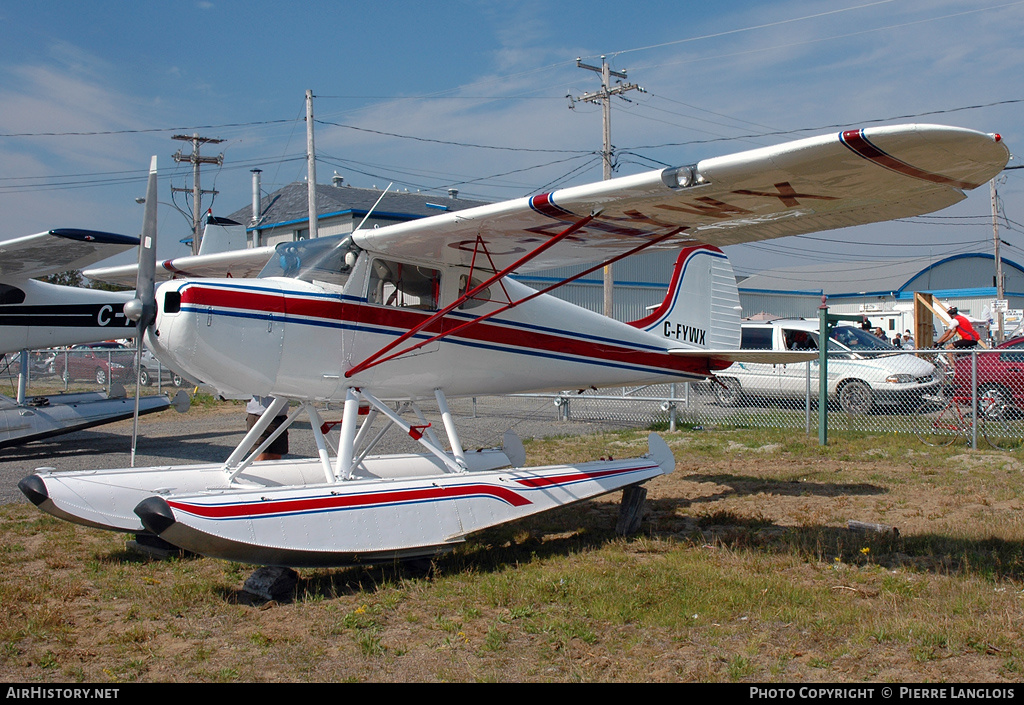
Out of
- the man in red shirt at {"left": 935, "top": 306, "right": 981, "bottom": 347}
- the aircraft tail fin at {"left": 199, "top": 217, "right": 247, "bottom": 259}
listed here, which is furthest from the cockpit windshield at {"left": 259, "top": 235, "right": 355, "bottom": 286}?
the man in red shirt at {"left": 935, "top": 306, "right": 981, "bottom": 347}

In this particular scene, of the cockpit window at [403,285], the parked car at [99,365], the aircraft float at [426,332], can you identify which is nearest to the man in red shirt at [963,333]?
the aircraft float at [426,332]

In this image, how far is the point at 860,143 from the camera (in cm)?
408

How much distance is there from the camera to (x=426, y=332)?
20.7 ft

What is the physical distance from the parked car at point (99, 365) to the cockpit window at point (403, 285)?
54.4 ft

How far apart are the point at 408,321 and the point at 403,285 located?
332mm

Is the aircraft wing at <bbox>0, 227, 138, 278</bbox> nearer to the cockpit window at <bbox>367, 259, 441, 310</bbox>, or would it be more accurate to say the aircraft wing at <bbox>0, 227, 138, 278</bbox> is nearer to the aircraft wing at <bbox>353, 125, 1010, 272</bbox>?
the cockpit window at <bbox>367, 259, 441, 310</bbox>

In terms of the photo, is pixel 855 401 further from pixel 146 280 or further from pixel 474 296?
pixel 146 280

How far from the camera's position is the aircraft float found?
4566 mm

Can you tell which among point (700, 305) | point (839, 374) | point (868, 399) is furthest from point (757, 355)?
point (839, 374)

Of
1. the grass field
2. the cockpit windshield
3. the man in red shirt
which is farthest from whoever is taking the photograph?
the man in red shirt

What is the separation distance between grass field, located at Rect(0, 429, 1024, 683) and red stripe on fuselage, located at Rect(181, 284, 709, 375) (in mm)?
1591

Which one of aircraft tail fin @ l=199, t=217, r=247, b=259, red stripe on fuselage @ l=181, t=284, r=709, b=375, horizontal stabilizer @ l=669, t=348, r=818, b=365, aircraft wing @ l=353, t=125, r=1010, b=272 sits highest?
aircraft tail fin @ l=199, t=217, r=247, b=259
